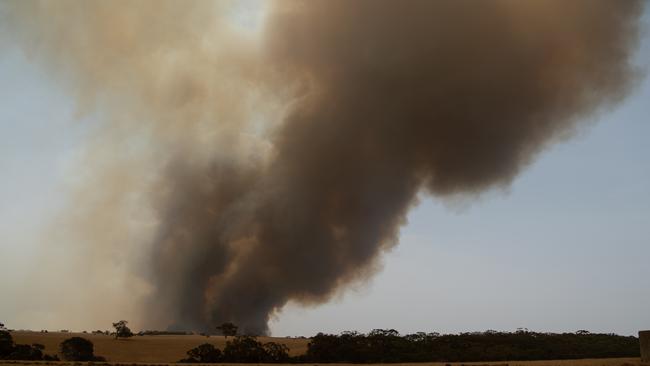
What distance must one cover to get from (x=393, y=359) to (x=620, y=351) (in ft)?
69.9

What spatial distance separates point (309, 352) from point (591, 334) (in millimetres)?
35401

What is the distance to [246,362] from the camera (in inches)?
2319

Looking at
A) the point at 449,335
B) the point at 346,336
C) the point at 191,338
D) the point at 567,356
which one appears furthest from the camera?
the point at 191,338

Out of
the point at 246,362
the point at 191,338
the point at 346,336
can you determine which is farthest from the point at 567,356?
the point at 191,338

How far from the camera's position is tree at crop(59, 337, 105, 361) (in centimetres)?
6188

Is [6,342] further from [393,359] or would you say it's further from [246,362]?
[393,359]

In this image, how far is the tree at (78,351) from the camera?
2436 inches

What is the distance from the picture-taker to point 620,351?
5919cm

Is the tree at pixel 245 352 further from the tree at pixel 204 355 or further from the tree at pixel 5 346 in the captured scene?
the tree at pixel 5 346

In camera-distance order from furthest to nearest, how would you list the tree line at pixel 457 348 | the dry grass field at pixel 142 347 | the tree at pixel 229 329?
the tree at pixel 229 329 → the dry grass field at pixel 142 347 → the tree line at pixel 457 348

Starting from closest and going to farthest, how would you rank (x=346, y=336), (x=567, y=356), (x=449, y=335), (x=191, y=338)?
1. (x=567, y=356)
2. (x=346, y=336)
3. (x=449, y=335)
4. (x=191, y=338)

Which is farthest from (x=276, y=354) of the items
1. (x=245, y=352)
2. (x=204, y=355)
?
(x=204, y=355)

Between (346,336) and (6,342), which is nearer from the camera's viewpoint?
(6,342)

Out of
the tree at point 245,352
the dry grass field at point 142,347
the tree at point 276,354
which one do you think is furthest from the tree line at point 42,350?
the tree at point 276,354
